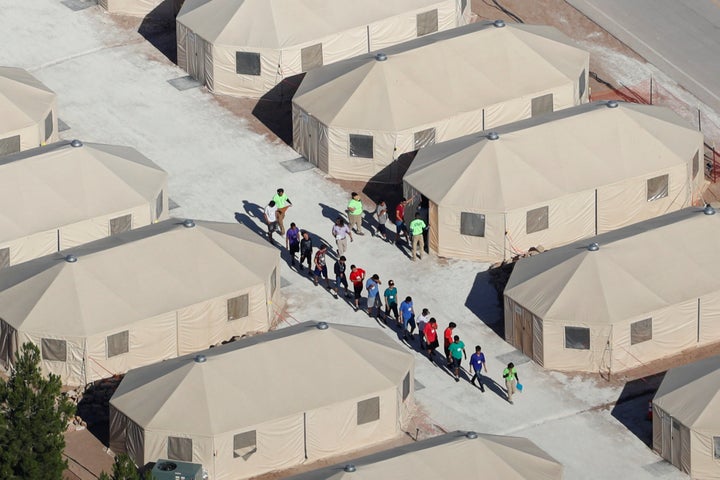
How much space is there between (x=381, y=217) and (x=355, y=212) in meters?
0.91

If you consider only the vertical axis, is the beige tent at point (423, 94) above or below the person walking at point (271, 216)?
above

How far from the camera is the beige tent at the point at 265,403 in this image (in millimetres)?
67750

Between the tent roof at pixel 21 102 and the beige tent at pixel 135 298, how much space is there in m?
9.12

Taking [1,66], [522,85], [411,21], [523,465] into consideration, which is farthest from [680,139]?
[1,66]

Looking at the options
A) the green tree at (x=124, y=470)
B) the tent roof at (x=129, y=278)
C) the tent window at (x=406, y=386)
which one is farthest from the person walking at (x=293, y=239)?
the green tree at (x=124, y=470)

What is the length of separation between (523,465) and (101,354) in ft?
45.1

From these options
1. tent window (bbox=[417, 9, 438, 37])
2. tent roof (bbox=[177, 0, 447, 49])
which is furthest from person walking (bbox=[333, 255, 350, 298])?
tent window (bbox=[417, 9, 438, 37])

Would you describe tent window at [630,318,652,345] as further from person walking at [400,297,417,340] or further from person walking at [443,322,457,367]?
person walking at [400,297,417,340]

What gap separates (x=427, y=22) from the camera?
8831 cm

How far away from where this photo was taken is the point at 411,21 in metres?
88.0

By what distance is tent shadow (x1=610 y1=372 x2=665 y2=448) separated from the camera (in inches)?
2773

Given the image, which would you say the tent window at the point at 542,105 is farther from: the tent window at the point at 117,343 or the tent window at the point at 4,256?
the tent window at the point at 4,256

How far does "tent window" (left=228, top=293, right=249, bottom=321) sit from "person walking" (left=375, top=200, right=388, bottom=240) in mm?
6919

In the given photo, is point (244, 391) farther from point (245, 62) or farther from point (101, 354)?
point (245, 62)
